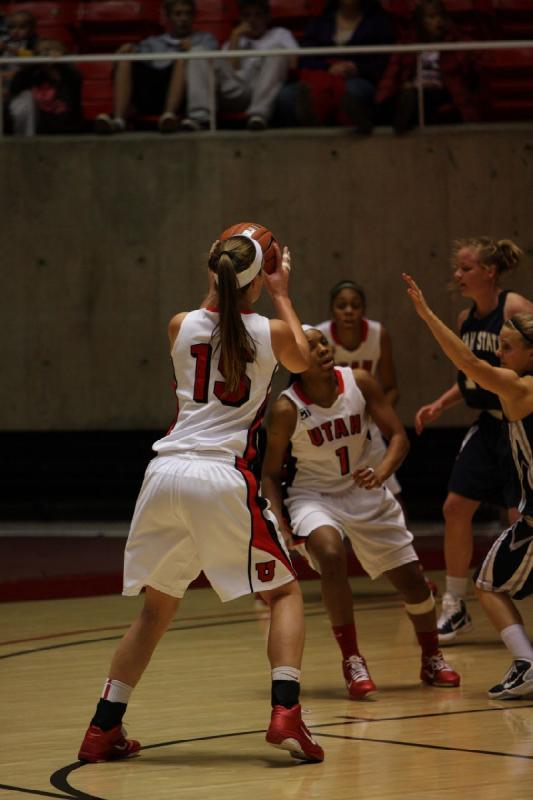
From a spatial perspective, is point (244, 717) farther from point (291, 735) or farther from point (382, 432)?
point (382, 432)

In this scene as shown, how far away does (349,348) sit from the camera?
27.1 feet

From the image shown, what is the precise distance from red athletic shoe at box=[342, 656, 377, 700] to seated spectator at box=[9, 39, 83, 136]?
5.75 meters

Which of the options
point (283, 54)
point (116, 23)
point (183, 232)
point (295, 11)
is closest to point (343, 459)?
point (183, 232)

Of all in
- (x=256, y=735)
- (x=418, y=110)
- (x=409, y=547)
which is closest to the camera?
(x=256, y=735)

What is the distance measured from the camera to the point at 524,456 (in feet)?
18.0

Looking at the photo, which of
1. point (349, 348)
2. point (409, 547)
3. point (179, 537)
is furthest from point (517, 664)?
point (349, 348)

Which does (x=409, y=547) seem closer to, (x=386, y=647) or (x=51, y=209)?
(x=386, y=647)

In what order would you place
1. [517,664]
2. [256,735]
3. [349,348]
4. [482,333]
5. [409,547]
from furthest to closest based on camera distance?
[349,348]
[482,333]
[409,547]
[517,664]
[256,735]

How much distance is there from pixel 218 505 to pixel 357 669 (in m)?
1.46

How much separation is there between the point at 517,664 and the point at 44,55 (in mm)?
6469

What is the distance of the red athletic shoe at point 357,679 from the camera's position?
18.1 ft

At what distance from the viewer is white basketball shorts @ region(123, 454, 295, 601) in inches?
174

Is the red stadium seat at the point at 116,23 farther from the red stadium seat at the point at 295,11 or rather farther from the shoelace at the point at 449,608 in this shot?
the shoelace at the point at 449,608

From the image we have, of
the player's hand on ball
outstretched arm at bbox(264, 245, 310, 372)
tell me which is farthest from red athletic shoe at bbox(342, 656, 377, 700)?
the player's hand on ball
